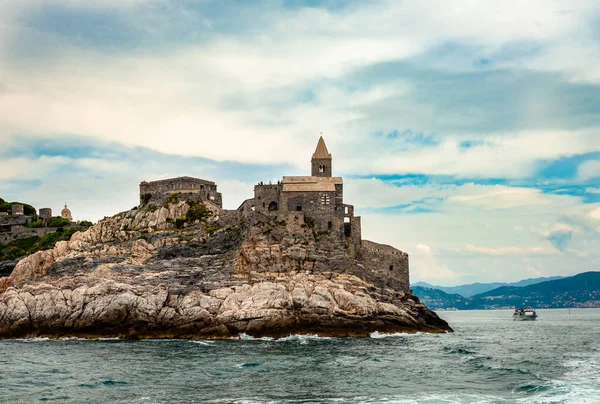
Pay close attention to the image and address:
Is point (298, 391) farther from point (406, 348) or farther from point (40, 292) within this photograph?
point (40, 292)

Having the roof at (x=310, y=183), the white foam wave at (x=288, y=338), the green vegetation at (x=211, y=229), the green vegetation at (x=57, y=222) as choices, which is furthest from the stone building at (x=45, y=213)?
the white foam wave at (x=288, y=338)

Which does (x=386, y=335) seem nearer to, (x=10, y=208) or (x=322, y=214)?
(x=322, y=214)

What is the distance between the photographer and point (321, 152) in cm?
9669

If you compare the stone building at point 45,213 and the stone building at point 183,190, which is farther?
the stone building at point 45,213

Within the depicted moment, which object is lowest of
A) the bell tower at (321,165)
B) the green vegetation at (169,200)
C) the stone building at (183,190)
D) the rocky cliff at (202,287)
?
the rocky cliff at (202,287)

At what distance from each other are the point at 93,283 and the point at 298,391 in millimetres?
44565

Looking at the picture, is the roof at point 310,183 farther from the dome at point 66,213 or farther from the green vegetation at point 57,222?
the dome at point 66,213

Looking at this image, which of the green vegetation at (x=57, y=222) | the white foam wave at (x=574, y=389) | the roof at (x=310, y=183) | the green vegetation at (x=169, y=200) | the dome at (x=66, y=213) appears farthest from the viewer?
the dome at (x=66, y=213)

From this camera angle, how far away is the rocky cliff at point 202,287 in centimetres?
7475

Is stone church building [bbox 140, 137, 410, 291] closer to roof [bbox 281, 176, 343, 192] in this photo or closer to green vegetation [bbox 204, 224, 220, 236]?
roof [bbox 281, 176, 343, 192]

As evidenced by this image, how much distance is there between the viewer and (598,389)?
1547 inches

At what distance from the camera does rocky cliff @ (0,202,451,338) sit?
74.8 metres

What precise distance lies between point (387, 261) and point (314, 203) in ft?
41.1

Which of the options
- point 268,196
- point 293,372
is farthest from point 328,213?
point 293,372
